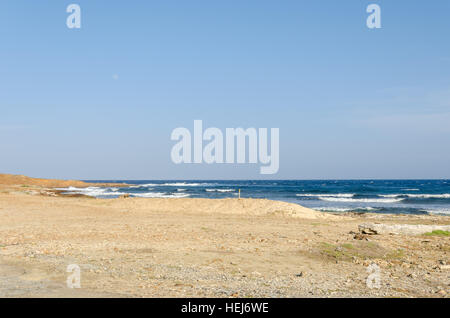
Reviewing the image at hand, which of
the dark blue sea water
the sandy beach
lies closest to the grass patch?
the sandy beach

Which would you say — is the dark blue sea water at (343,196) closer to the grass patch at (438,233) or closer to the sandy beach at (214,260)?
the grass patch at (438,233)

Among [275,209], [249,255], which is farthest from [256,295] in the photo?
[275,209]

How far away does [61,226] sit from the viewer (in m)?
17.2

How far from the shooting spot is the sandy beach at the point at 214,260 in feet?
25.7

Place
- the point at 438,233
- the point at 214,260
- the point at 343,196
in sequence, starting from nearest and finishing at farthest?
the point at 214,260
the point at 438,233
the point at 343,196

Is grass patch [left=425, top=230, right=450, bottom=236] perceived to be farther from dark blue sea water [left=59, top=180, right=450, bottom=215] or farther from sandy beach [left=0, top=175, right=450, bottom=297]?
dark blue sea water [left=59, top=180, right=450, bottom=215]

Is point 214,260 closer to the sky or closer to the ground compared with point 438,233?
closer to the sky

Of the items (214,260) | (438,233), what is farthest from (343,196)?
(214,260)

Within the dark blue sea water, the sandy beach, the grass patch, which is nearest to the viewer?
the sandy beach

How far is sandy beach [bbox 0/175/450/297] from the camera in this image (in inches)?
308

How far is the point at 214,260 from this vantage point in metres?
10.6

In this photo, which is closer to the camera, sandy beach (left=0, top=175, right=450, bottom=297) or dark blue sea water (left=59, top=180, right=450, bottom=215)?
sandy beach (left=0, top=175, right=450, bottom=297)

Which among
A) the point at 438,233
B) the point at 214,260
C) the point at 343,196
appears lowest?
the point at 343,196

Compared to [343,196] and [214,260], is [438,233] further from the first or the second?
[343,196]
